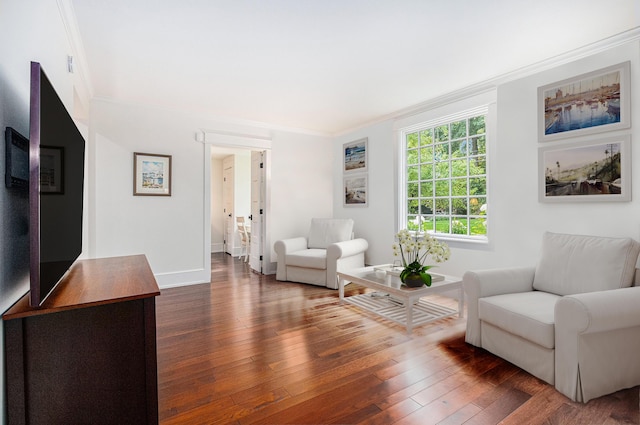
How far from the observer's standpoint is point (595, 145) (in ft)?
8.79

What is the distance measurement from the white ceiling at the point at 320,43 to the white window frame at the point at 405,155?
329 mm

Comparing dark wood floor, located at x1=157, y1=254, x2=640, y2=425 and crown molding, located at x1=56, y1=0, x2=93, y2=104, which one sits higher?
crown molding, located at x1=56, y1=0, x2=93, y2=104

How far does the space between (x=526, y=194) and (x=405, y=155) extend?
1820 mm

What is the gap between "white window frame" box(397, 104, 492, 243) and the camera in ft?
11.9

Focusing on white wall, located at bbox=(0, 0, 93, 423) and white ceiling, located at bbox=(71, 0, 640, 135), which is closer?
white wall, located at bbox=(0, 0, 93, 423)

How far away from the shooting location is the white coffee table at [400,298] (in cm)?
289

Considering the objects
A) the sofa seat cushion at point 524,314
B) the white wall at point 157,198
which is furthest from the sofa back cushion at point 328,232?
the sofa seat cushion at point 524,314

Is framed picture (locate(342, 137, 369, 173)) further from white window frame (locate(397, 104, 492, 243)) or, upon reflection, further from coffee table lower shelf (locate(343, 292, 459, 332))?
coffee table lower shelf (locate(343, 292, 459, 332))

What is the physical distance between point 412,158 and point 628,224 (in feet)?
8.22

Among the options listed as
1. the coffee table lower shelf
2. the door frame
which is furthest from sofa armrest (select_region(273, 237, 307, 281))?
the coffee table lower shelf

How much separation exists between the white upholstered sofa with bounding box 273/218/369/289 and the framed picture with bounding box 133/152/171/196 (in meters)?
1.80

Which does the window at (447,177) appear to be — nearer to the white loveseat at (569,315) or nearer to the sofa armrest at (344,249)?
the sofa armrest at (344,249)

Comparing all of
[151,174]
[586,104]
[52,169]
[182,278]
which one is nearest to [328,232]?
[182,278]

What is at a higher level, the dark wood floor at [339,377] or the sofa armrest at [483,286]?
the sofa armrest at [483,286]
